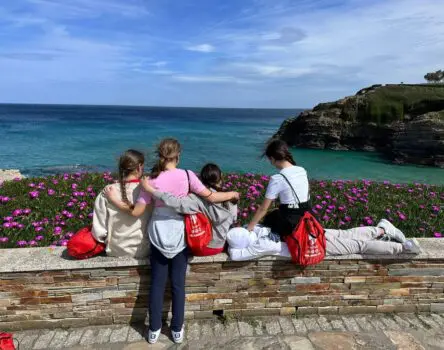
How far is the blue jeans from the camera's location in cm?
361

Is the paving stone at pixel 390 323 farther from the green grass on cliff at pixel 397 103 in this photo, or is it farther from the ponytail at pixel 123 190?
the green grass on cliff at pixel 397 103

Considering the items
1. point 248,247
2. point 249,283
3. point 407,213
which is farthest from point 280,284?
point 407,213

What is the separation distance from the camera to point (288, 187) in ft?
12.3

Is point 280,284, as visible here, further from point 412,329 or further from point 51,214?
point 51,214

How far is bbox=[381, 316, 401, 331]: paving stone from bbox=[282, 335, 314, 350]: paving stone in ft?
3.27

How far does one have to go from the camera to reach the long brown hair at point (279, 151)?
12.5ft

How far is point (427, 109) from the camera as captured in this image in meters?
40.3

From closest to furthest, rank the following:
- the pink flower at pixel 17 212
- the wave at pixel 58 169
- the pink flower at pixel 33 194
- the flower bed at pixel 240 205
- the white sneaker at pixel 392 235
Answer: the white sneaker at pixel 392 235, the flower bed at pixel 240 205, the pink flower at pixel 17 212, the pink flower at pixel 33 194, the wave at pixel 58 169

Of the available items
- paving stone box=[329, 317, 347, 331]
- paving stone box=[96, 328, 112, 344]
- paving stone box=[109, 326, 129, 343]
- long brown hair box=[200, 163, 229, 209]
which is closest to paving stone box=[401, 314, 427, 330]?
paving stone box=[329, 317, 347, 331]

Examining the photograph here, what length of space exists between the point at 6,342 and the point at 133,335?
1.15 metres

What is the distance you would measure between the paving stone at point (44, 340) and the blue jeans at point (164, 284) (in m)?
1.03

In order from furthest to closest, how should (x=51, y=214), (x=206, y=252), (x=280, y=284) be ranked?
1. (x=51, y=214)
2. (x=280, y=284)
3. (x=206, y=252)

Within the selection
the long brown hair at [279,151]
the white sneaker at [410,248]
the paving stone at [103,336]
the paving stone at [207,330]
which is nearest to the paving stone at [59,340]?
the paving stone at [103,336]

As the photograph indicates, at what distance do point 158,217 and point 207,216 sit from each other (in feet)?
1.63
